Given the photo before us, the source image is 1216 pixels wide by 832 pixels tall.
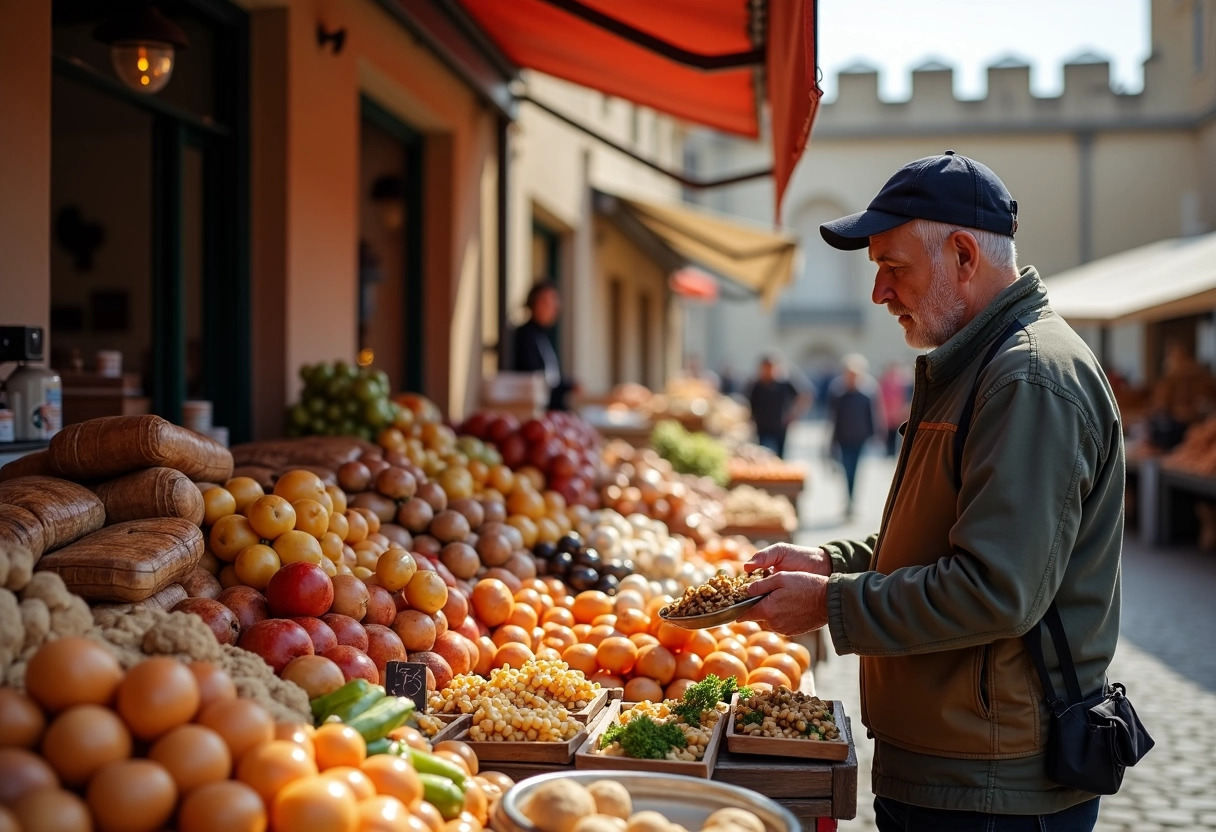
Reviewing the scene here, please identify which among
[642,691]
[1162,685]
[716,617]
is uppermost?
[716,617]

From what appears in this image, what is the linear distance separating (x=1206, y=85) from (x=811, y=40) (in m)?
30.8

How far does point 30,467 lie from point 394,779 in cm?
182

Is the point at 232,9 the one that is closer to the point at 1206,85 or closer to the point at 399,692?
the point at 399,692

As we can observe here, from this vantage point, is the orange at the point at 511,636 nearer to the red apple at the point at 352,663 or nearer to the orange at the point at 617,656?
the orange at the point at 617,656

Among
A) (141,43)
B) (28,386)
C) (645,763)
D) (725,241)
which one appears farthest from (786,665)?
(725,241)

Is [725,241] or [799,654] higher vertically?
[725,241]

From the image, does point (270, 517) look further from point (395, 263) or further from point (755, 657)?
point (395, 263)

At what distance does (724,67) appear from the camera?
6125 millimetres

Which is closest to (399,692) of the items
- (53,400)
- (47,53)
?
(53,400)

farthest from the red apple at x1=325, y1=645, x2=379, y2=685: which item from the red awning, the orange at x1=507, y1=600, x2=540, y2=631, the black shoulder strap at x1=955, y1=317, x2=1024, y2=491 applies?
the red awning

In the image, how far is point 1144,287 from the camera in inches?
506

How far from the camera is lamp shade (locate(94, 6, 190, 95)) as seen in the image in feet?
15.1

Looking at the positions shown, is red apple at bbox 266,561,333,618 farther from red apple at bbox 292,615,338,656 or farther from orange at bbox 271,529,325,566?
orange at bbox 271,529,325,566

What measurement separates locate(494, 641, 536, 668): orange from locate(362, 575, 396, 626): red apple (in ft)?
1.21
